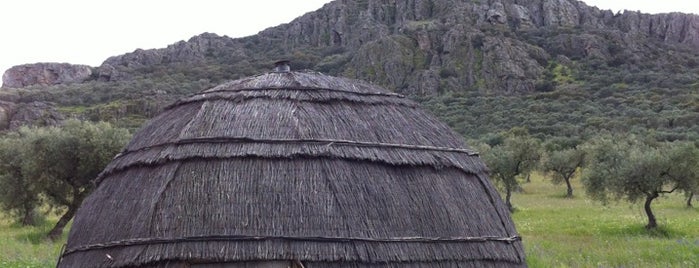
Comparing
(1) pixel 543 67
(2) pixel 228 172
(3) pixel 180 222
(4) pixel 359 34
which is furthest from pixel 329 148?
(4) pixel 359 34

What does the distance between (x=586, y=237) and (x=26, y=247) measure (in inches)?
694

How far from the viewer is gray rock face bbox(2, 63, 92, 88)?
116m

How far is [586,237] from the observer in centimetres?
2462

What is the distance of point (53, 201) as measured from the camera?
1054 inches

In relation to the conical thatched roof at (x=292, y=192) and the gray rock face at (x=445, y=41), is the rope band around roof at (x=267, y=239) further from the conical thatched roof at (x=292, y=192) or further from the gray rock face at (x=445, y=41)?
the gray rock face at (x=445, y=41)

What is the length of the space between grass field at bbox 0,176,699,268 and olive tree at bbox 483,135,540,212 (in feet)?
4.67

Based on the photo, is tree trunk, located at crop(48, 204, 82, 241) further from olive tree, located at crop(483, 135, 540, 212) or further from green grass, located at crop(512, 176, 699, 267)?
olive tree, located at crop(483, 135, 540, 212)

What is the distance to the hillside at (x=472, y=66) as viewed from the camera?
6838 cm

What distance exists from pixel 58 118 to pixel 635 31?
292 ft

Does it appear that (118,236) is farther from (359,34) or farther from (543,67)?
(359,34)

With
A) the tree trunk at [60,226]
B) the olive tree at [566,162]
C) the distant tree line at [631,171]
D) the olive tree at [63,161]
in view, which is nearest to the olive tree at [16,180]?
the olive tree at [63,161]

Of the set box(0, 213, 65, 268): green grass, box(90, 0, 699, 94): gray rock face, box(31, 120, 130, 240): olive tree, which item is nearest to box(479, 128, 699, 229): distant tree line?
box(31, 120, 130, 240): olive tree

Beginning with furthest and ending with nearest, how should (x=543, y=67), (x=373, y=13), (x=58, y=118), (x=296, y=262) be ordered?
(x=373, y=13)
(x=543, y=67)
(x=58, y=118)
(x=296, y=262)

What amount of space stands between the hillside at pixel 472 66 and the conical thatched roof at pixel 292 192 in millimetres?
46836
